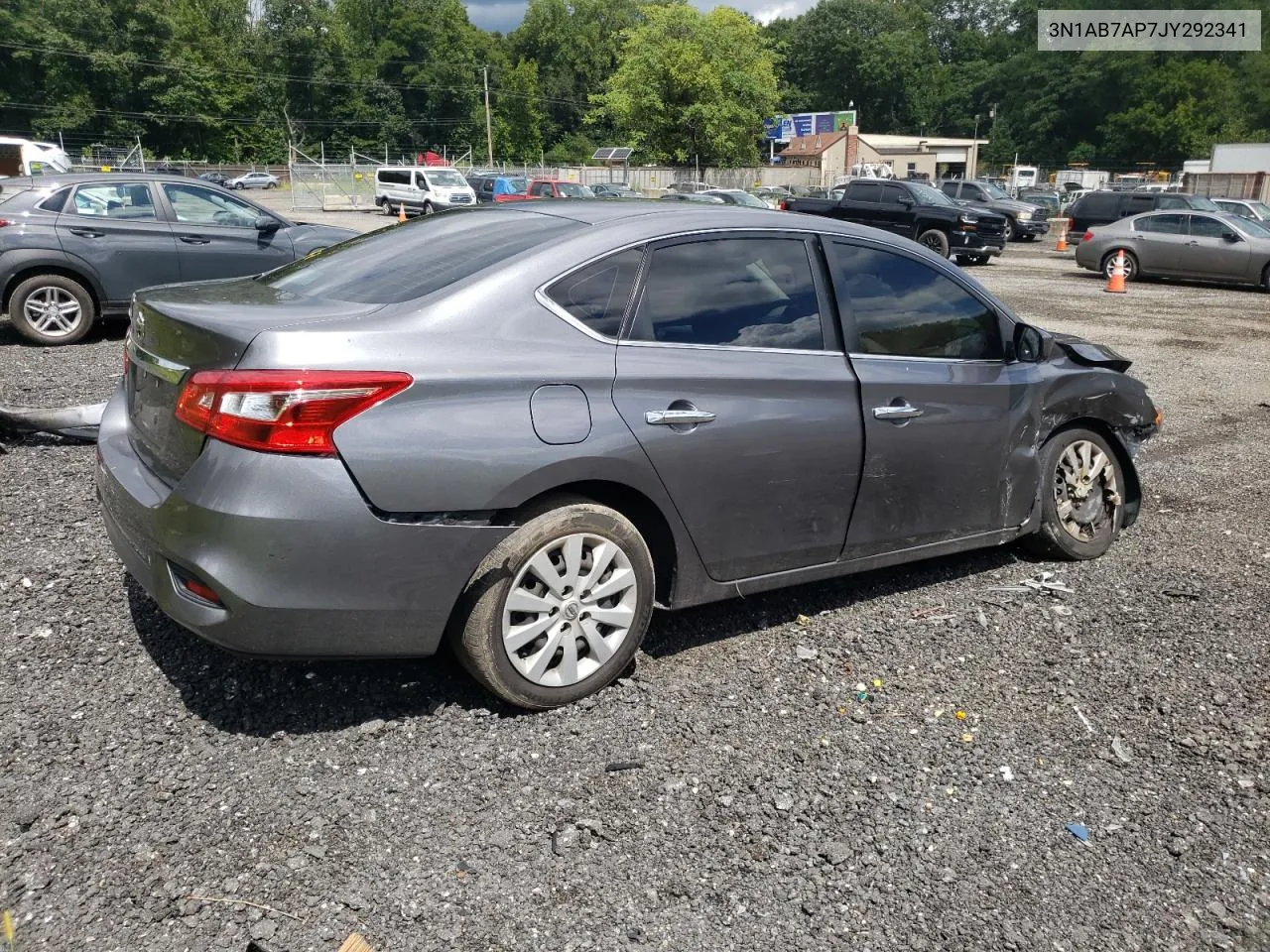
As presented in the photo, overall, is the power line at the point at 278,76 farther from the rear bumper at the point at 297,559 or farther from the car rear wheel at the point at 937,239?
the rear bumper at the point at 297,559

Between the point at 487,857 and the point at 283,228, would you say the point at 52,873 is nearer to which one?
the point at 487,857

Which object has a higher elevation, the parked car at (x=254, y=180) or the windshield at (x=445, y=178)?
the parked car at (x=254, y=180)

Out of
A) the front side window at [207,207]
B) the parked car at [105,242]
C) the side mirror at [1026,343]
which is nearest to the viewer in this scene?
the side mirror at [1026,343]

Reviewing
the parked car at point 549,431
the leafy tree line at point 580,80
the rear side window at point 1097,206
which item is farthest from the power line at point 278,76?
the parked car at point 549,431

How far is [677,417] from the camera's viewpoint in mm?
3365

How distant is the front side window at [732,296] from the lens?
138 inches

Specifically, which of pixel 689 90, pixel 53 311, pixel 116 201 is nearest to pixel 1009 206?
pixel 116 201

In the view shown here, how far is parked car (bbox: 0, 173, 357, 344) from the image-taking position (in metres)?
9.25

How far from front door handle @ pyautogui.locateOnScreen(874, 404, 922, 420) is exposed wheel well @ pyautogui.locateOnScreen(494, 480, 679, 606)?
1.03 meters

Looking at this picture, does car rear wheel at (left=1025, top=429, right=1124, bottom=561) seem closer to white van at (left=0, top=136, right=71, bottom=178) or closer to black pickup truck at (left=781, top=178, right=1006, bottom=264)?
black pickup truck at (left=781, top=178, right=1006, bottom=264)

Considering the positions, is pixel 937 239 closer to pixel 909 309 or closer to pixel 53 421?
pixel 909 309

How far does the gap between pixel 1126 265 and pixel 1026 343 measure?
1834 cm

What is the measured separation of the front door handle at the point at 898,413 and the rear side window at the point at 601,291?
3.72 feet

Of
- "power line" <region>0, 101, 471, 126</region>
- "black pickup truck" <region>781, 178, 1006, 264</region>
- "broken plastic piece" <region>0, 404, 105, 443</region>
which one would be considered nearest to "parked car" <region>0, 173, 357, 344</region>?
"broken plastic piece" <region>0, 404, 105, 443</region>
